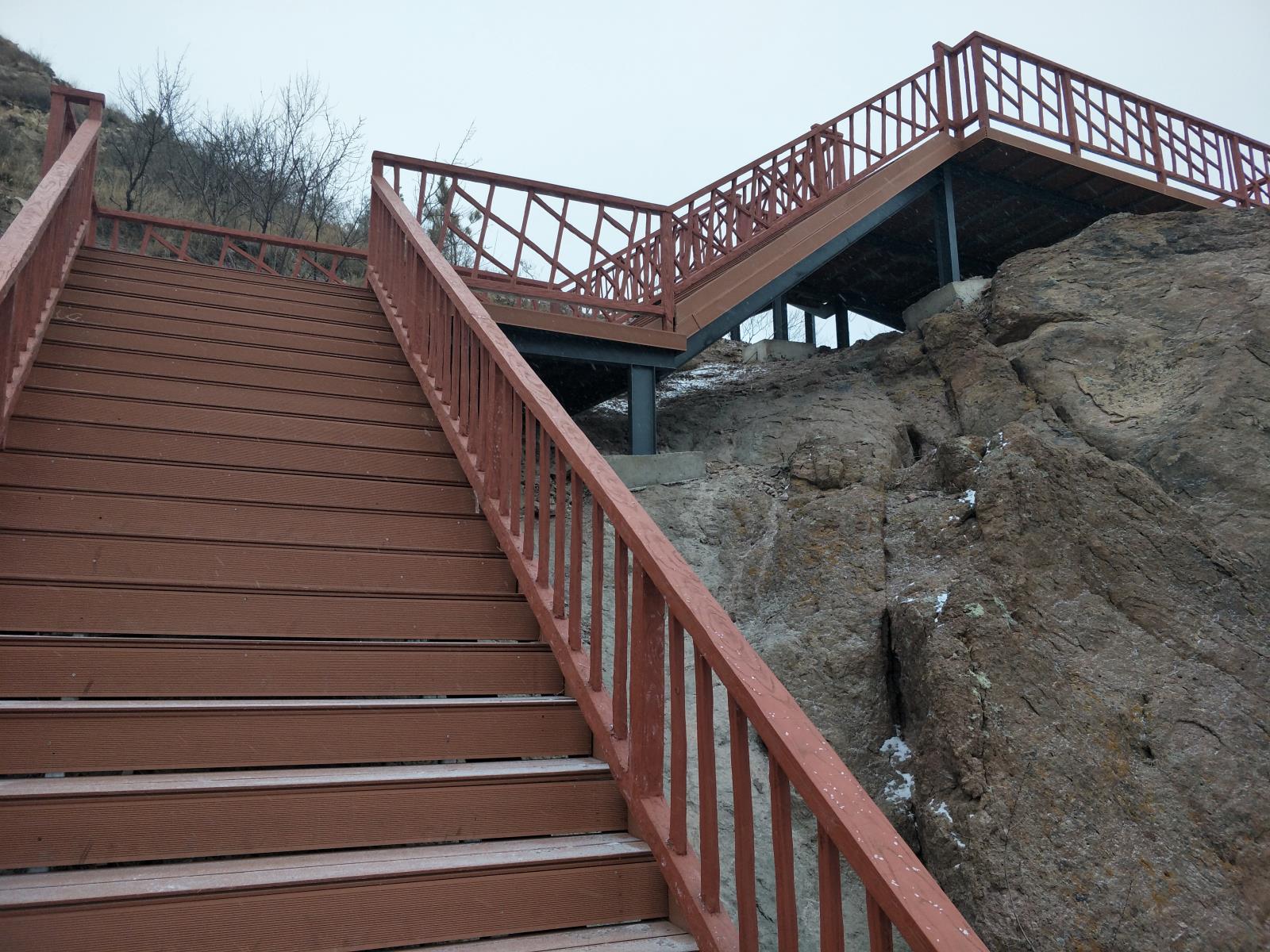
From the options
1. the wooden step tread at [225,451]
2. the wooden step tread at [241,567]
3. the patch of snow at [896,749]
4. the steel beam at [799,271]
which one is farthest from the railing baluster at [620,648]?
the steel beam at [799,271]

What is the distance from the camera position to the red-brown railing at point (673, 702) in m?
1.58

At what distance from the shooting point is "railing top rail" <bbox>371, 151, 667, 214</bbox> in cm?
659

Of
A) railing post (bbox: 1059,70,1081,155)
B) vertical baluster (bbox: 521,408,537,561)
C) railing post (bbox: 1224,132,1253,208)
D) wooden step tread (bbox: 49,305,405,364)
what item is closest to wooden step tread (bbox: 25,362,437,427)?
wooden step tread (bbox: 49,305,405,364)

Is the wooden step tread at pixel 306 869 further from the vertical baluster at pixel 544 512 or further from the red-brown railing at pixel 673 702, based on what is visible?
the vertical baluster at pixel 544 512

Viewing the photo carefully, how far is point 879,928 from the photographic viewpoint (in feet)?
4.94

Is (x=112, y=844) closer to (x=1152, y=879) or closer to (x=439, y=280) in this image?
(x=439, y=280)

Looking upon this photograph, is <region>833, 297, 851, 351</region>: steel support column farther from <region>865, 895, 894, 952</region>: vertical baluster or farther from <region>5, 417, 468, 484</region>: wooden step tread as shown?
<region>865, 895, 894, 952</region>: vertical baluster

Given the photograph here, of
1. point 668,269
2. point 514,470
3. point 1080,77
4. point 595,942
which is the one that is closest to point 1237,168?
point 1080,77

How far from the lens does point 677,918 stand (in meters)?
2.32

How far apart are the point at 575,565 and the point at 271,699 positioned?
1.10 meters

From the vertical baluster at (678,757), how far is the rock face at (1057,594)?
2279 millimetres

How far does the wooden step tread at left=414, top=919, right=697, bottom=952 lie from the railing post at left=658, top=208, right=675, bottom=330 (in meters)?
5.55

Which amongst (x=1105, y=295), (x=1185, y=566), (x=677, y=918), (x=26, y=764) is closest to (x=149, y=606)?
(x=26, y=764)

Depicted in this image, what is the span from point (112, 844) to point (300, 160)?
54.3 feet
